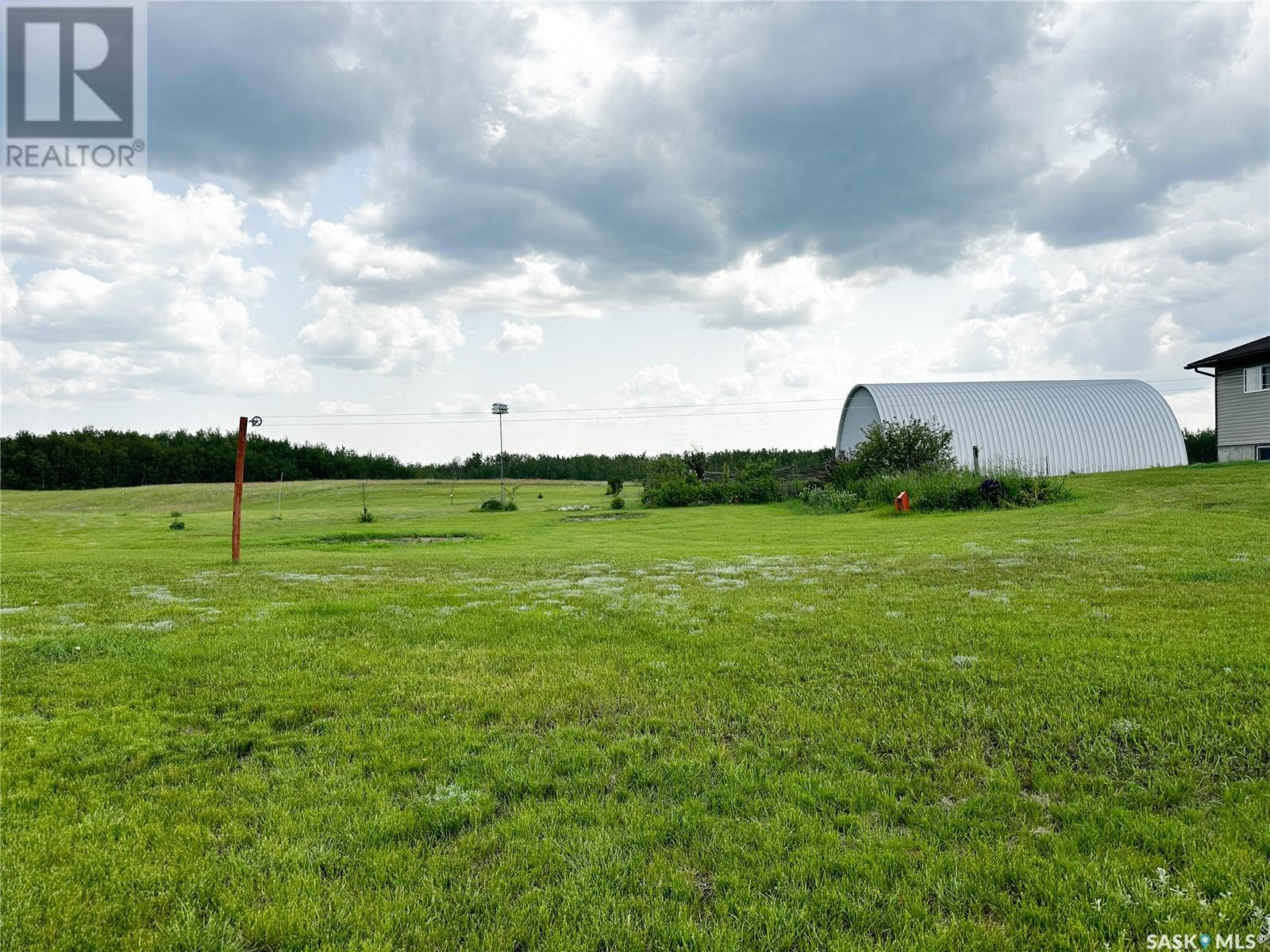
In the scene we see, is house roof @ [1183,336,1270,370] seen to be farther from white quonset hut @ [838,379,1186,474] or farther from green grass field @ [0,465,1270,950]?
green grass field @ [0,465,1270,950]

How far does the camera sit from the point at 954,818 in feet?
13.9

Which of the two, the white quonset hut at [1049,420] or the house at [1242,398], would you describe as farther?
the white quonset hut at [1049,420]

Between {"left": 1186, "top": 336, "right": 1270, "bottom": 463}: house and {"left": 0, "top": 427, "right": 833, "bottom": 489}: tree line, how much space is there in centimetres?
4689

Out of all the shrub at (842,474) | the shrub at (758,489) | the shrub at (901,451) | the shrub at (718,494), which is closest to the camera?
the shrub at (901,451)

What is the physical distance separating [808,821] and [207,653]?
714 centimetres

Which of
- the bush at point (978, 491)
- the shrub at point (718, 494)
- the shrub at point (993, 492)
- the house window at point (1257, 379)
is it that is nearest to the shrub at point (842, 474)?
the bush at point (978, 491)

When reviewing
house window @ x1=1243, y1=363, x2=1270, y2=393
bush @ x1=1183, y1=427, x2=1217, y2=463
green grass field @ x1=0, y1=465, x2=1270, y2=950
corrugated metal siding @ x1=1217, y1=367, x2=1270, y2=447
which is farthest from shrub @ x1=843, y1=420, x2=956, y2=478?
bush @ x1=1183, y1=427, x2=1217, y2=463

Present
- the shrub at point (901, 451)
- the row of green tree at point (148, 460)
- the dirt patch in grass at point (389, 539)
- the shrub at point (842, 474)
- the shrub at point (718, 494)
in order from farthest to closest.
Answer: the row of green tree at point (148, 460)
the shrub at point (718, 494)
the shrub at point (842, 474)
the shrub at point (901, 451)
the dirt patch in grass at point (389, 539)

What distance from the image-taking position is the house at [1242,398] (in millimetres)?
32875

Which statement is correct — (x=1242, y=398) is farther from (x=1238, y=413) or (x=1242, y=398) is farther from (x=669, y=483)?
(x=669, y=483)

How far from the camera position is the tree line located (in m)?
89.3

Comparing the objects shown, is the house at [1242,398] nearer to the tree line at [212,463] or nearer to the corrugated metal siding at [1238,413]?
the corrugated metal siding at [1238,413]

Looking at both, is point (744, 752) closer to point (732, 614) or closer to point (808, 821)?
point (808, 821)

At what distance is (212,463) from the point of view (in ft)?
323
